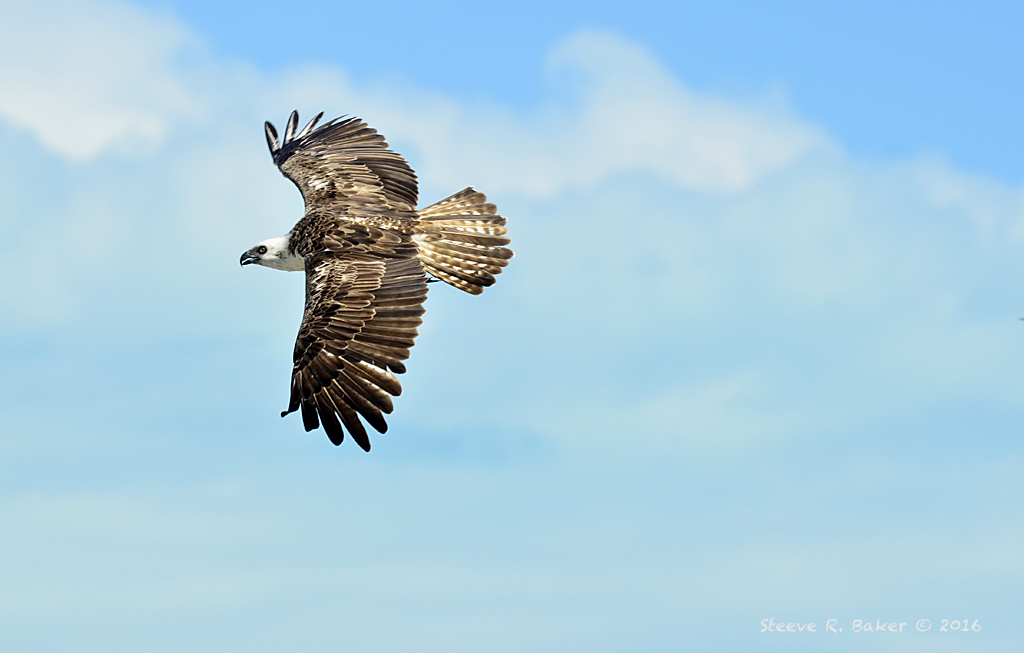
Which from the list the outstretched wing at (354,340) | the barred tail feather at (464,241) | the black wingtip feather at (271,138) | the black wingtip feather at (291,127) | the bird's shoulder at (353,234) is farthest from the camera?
the black wingtip feather at (291,127)

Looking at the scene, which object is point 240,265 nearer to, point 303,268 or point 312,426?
point 303,268

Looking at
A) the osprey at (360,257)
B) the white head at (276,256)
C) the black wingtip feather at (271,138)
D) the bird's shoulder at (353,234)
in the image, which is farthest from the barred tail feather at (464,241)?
the black wingtip feather at (271,138)

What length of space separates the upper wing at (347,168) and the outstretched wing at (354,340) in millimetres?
1762

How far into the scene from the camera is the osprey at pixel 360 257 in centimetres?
1266

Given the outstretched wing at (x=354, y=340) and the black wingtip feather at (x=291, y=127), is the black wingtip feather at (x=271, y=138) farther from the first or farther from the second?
the outstretched wing at (x=354, y=340)

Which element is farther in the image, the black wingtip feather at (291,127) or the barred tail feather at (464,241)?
the black wingtip feather at (291,127)

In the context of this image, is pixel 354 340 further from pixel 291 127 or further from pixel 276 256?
pixel 291 127

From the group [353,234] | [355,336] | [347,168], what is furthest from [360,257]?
[347,168]

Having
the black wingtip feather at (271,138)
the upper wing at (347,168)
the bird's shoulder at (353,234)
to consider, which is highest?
the black wingtip feather at (271,138)

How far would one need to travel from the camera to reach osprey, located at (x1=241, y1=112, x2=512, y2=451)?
499 inches

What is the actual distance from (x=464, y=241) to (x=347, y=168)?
2.15 metres

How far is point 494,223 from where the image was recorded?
16.0m

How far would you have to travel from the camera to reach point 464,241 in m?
15.7

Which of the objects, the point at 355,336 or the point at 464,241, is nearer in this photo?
the point at 355,336
